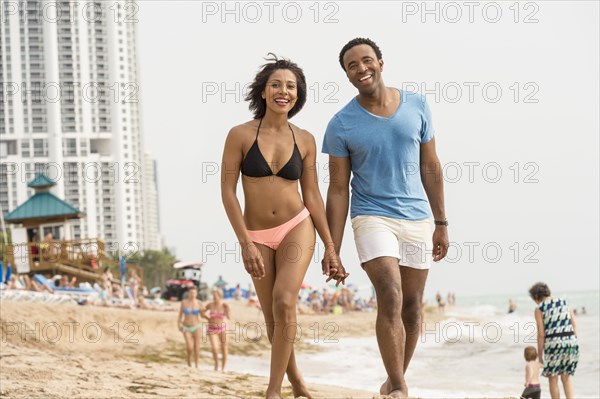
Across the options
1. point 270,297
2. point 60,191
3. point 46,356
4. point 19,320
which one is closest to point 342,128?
point 270,297

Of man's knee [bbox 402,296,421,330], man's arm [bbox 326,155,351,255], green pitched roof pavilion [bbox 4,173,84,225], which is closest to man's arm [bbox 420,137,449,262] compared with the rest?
man's knee [bbox 402,296,421,330]

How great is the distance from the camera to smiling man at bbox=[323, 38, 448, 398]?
606 centimetres

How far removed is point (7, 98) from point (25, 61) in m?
11.3

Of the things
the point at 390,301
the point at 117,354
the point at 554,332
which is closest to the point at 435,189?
the point at 390,301

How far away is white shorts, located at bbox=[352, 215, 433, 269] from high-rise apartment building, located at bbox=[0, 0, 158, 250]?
11907cm

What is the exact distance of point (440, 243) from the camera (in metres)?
6.52

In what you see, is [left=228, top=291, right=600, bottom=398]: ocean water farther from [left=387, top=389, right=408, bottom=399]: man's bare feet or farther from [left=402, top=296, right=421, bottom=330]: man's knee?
[left=387, top=389, right=408, bottom=399]: man's bare feet

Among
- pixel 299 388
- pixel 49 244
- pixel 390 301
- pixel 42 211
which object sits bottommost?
pixel 49 244

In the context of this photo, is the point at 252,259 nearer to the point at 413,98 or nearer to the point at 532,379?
the point at 413,98

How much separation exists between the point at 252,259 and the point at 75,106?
12676 centimetres

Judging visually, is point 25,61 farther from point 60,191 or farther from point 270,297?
point 270,297

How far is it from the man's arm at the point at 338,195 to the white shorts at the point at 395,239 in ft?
0.33

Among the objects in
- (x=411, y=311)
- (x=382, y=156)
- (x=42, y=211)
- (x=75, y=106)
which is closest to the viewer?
(x=382, y=156)

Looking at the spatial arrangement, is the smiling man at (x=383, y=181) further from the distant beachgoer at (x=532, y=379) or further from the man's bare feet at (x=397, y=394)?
the distant beachgoer at (x=532, y=379)
